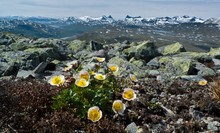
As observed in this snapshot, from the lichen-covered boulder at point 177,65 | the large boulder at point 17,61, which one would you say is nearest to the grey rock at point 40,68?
the large boulder at point 17,61

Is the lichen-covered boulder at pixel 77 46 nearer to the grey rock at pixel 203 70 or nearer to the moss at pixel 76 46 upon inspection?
the moss at pixel 76 46

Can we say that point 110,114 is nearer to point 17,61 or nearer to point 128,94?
point 128,94

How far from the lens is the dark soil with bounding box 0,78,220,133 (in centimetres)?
603

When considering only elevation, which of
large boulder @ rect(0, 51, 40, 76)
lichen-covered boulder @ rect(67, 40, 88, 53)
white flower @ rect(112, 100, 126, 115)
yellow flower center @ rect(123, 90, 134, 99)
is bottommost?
lichen-covered boulder @ rect(67, 40, 88, 53)

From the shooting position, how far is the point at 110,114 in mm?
7043

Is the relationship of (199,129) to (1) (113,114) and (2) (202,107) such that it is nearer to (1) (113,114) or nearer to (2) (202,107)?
(2) (202,107)

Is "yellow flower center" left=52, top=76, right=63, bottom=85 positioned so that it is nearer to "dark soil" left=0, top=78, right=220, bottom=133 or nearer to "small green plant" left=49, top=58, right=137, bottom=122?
"small green plant" left=49, top=58, right=137, bottom=122

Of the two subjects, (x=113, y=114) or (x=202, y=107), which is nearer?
(x=113, y=114)

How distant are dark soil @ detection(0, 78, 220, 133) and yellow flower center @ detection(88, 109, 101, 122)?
11 cm

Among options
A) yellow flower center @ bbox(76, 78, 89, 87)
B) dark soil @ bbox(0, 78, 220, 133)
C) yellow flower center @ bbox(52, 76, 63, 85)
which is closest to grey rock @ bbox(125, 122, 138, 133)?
dark soil @ bbox(0, 78, 220, 133)

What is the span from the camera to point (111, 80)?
24.7ft

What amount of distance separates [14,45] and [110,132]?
16.6 metres

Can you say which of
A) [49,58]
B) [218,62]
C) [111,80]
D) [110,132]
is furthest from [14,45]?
[110,132]

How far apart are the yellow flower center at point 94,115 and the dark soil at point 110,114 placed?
0.36 feet
